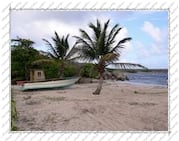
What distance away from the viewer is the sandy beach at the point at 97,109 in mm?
3047

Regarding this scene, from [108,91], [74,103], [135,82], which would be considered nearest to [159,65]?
[135,82]

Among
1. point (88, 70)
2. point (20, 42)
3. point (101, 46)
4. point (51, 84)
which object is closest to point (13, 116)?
point (51, 84)

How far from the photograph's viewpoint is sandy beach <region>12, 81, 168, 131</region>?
305 centimetres

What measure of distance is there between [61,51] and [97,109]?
0.55m

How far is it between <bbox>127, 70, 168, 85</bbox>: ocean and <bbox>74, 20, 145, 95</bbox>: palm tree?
85 millimetres

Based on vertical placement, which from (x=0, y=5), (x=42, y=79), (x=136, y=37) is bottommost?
(x=42, y=79)

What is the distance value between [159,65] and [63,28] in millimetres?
809

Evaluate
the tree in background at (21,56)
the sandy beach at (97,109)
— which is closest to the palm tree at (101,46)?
the sandy beach at (97,109)

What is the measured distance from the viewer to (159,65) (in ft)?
9.86

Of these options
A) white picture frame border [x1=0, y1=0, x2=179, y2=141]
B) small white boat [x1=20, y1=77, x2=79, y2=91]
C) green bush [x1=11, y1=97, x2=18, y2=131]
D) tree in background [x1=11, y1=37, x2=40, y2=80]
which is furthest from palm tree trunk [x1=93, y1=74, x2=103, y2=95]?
green bush [x1=11, y1=97, x2=18, y2=131]

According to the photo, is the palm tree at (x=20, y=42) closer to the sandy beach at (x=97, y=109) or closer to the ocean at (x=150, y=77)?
the sandy beach at (x=97, y=109)

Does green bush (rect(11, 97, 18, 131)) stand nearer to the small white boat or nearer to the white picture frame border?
the white picture frame border

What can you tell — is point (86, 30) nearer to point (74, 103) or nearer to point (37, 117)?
point (74, 103)

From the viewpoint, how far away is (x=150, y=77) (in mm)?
3059
